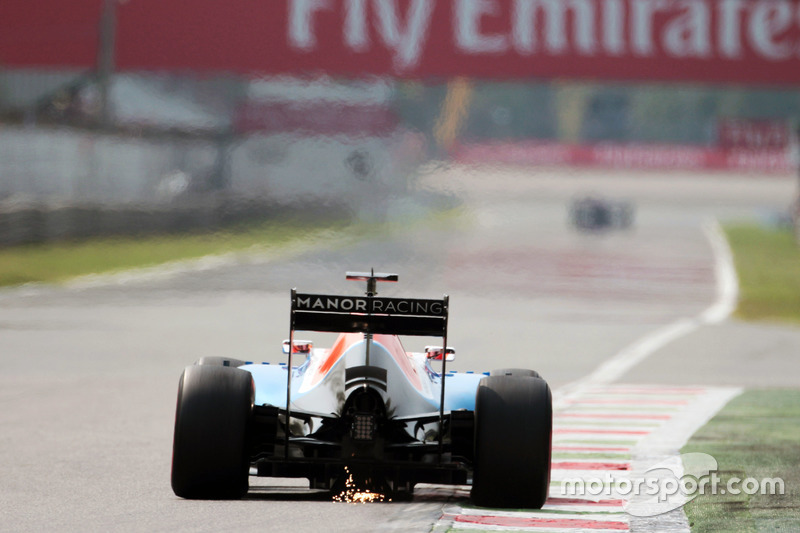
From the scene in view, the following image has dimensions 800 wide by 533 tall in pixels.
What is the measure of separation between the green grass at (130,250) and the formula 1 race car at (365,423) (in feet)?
43.7

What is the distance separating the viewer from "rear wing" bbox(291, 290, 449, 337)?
23.4 ft

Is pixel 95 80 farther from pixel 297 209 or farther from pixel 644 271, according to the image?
pixel 644 271

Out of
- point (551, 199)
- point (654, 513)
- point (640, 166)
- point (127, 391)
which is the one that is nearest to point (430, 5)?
point (127, 391)

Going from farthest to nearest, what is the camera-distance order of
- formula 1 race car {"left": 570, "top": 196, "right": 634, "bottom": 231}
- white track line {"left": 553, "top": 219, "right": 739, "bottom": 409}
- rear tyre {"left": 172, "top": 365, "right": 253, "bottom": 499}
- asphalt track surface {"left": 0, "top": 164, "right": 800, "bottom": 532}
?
1. formula 1 race car {"left": 570, "top": 196, "right": 634, "bottom": 231}
2. white track line {"left": 553, "top": 219, "right": 739, "bottom": 409}
3. asphalt track surface {"left": 0, "top": 164, "right": 800, "bottom": 532}
4. rear tyre {"left": 172, "top": 365, "right": 253, "bottom": 499}

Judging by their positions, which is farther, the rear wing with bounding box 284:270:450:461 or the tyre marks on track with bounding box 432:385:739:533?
the rear wing with bounding box 284:270:450:461

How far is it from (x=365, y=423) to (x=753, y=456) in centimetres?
332

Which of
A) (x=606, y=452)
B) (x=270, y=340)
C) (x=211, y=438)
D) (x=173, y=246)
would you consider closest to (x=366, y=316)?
(x=211, y=438)

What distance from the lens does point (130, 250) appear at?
1177 inches

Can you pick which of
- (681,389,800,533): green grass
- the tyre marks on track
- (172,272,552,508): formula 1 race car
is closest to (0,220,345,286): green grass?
the tyre marks on track

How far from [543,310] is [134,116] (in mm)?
8578

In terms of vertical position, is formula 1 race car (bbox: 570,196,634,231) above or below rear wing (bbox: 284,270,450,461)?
above

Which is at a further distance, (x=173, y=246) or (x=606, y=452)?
(x=173, y=246)

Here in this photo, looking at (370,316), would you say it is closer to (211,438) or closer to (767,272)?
(211,438)

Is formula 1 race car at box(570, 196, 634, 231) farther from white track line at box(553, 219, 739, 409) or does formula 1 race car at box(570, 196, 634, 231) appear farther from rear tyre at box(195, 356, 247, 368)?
rear tyre at box(195, 356, 247, 368)
